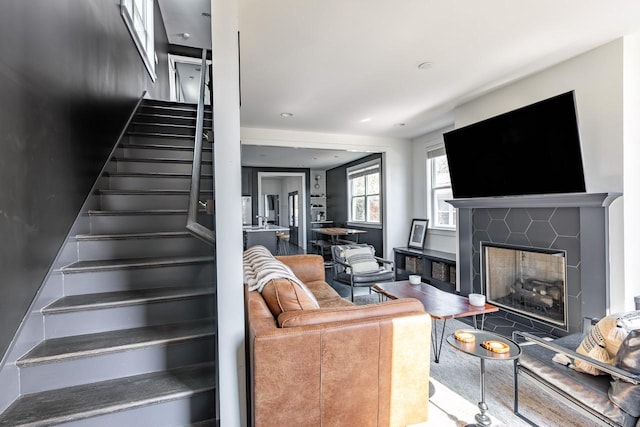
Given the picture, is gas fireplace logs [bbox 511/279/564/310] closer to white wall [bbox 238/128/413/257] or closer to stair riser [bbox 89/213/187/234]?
white wall [bbox 238/128/413/257]

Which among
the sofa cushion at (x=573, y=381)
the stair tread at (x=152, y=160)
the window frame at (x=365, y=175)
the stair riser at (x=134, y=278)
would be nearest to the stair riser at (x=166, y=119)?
the stair tread at (x=152, y=160)

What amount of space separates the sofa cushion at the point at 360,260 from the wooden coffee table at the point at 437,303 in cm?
94

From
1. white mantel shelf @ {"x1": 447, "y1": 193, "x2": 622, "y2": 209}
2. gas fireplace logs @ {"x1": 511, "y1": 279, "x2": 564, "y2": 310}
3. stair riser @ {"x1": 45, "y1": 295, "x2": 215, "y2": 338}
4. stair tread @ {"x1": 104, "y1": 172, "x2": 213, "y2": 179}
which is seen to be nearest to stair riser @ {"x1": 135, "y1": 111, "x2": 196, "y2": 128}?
stair tread @ {"x1": 104, "y1": 172, "x2": 213, "y2": 179}

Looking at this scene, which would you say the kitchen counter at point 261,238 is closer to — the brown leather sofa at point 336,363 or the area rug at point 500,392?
the area rug at point 500,392

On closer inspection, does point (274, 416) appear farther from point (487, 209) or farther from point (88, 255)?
point (487, 209)

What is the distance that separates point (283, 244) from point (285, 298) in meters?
8.78

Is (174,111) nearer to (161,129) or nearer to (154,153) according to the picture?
(161,129)

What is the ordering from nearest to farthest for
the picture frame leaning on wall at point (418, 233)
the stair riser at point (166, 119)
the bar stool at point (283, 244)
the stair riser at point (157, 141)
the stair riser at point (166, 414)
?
the stair riser at point (166, 414)
the stair riser at point (157, 141)
the stair riser at point (166, 119)
the picture frame leaning on wall at point (418, 233)
the bar stool at point (283, 244)

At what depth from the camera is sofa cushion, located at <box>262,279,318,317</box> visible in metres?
1.80

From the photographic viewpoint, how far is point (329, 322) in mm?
1619

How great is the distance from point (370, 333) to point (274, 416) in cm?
60

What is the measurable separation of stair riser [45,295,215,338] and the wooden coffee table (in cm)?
176

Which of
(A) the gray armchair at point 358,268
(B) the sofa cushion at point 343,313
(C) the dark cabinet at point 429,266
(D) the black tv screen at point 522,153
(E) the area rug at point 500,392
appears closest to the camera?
(B) the sofa cushion at point 343,313

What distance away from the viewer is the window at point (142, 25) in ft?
9.27
